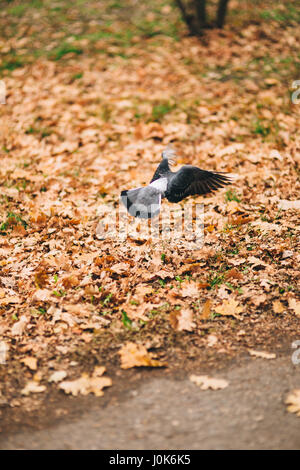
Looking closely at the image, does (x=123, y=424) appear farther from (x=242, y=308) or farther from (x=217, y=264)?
(x=217, y=264)

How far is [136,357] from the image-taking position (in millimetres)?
2680

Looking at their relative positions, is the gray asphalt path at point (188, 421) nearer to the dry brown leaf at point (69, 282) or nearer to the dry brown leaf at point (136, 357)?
the dry brown leaf at point (136, 357)

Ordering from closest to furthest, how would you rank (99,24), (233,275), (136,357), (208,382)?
(208,382), (136,357), (233,275), (99,24)

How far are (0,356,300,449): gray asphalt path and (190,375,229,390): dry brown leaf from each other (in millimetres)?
31

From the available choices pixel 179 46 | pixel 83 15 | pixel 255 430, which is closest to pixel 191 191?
pixel 255 430

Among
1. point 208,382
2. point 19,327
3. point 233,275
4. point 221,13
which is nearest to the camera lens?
point 208,382

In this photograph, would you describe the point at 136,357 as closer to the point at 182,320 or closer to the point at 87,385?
the point at 87,385

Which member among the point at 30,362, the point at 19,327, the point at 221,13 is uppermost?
the point at 221,13

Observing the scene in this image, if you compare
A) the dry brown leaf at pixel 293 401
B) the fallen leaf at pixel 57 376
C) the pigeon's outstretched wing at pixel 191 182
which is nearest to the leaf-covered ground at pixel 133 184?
the fallen leaf at pixel 57 376

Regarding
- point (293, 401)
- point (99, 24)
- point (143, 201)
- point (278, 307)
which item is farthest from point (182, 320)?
point (99, 24)


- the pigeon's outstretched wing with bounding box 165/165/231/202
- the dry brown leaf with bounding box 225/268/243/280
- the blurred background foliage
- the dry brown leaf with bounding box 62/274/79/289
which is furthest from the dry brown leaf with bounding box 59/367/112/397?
the blurred background foliage

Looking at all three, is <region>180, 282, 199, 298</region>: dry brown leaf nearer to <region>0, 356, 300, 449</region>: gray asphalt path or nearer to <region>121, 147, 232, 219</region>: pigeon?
<region>121, 147, 232, 219</region>: pigeon

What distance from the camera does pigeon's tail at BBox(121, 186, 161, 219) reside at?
11.0 feet

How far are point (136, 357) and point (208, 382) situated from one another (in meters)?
0.52
